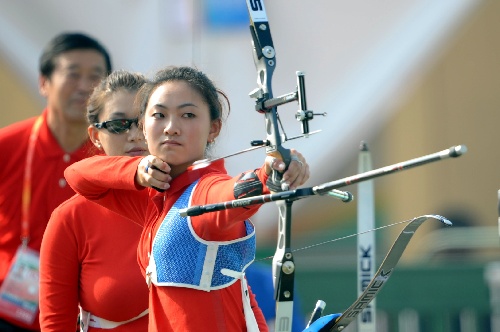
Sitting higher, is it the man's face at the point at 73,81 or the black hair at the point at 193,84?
the man's face at the point at 73,81

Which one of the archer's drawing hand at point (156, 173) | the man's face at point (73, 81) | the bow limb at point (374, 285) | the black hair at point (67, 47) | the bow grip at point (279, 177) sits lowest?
the bow limb at point (374, 285)

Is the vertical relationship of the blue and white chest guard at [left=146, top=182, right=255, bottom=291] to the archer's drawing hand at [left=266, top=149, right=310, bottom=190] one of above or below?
below

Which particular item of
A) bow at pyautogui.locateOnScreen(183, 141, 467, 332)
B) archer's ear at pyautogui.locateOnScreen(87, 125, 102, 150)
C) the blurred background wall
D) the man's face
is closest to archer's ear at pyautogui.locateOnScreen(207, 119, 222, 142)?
bow at pyautogui.locateOnScreen(183, 141, 467, 332)

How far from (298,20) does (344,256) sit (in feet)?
4.11

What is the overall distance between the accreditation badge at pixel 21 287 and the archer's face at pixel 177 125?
1.43 m

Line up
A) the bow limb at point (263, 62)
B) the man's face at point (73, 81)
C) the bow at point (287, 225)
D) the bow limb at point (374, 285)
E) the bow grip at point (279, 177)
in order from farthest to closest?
the man's face at point (73, 81) → the bow limb at point (374, 285) → the bow limb at point (263, 62) → the bow grip at point (279, 177) → the bow at point (287, 225)

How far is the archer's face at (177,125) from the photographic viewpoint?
2684 millimetres

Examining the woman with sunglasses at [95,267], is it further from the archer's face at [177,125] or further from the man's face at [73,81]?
the man's face at [73,81]

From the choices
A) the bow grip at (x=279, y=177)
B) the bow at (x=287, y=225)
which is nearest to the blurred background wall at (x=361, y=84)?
the bow at (x=287, y=225)

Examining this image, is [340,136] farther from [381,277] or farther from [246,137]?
[381,277]

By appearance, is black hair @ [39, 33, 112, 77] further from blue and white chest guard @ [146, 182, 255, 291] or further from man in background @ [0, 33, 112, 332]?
blue and white chest guard @ [146, 182, 255, 291]

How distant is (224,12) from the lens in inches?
225

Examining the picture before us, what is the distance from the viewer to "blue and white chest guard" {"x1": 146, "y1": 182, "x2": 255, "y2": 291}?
257cm

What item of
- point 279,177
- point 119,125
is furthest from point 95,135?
point 279,177
